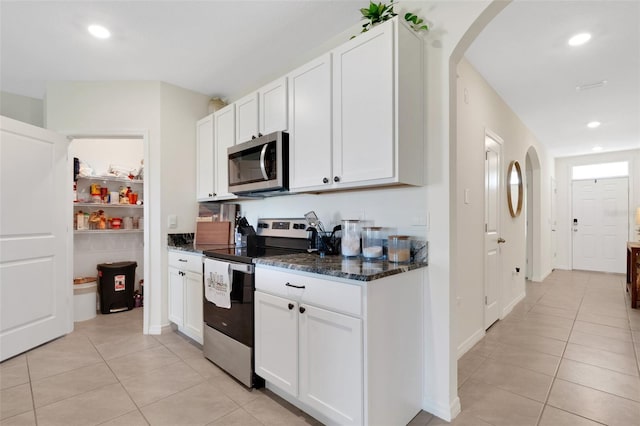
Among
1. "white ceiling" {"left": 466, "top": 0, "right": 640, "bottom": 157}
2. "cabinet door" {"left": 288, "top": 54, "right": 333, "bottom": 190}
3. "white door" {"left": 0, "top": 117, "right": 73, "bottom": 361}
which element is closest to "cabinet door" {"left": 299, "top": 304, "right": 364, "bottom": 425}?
"cabinet door" {"left": 288, "top": 54, "right": 333, "bottom": 190}

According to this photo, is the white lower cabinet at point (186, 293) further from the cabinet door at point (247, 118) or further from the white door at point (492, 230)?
the white door at point (492, 230)

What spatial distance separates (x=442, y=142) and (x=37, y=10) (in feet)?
9.58

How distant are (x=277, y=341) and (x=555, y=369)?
7.07ft

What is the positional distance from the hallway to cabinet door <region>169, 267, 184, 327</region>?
227cm

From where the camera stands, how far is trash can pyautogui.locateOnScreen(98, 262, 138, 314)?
3816 millimetres

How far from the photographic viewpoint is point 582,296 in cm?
452

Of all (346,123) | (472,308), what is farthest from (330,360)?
(472,308)

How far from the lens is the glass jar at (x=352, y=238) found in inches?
83.4

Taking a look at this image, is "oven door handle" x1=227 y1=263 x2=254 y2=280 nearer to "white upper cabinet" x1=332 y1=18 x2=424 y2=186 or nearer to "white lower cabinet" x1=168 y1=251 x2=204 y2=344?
"white lower cabinet" x1=168 y1=251 x2=204 y2=344

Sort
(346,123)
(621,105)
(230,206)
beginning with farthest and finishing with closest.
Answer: (621,105) → (230,206) → (346,123)

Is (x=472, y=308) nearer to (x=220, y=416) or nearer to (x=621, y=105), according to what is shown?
(x=220, y=416)

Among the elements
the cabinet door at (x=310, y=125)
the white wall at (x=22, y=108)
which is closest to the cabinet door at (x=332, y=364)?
the cabinet door at (x=310, y=125)

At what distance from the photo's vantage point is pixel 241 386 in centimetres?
217

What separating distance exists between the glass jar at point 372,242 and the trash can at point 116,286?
3355 mm
